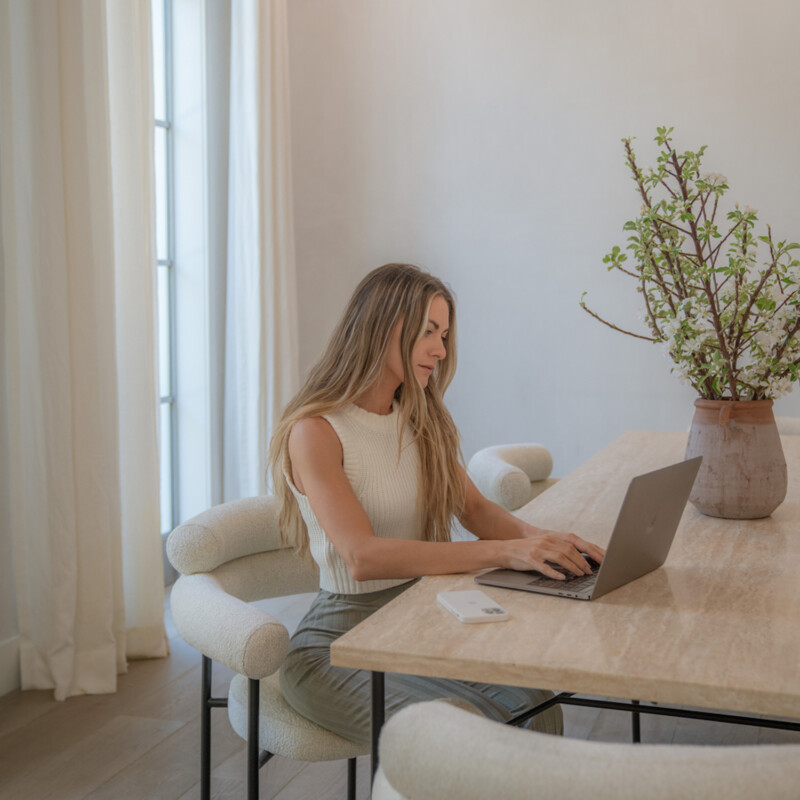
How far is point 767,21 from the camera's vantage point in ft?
12.6

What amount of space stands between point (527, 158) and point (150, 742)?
3046 mm

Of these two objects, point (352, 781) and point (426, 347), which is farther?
point (352, 781)

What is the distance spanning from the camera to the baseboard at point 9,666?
2834 mm

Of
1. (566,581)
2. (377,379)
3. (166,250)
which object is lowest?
(566,581)

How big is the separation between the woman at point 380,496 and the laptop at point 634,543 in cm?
4

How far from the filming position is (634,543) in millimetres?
1329

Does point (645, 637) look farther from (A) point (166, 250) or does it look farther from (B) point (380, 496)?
(A) point (166, 250)

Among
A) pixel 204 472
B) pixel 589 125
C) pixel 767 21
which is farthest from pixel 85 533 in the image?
pixel 767 21

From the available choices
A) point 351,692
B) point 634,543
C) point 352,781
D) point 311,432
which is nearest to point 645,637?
point 634,543

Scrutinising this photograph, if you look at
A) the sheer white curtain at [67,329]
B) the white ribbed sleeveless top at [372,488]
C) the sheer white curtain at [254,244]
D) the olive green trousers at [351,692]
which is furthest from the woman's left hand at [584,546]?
the sheer white curtain at [254,244]

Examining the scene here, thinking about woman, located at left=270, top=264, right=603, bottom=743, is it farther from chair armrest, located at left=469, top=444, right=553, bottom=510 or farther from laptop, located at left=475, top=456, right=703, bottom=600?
chair armrest, located at left=469, top=444, right=553, bottom=510

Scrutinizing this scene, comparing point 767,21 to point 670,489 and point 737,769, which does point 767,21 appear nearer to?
point 670,489

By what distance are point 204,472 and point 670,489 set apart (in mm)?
3077

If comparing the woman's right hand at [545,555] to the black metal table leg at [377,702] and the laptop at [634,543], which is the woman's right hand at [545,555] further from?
the black metal table leg at [377,702]
